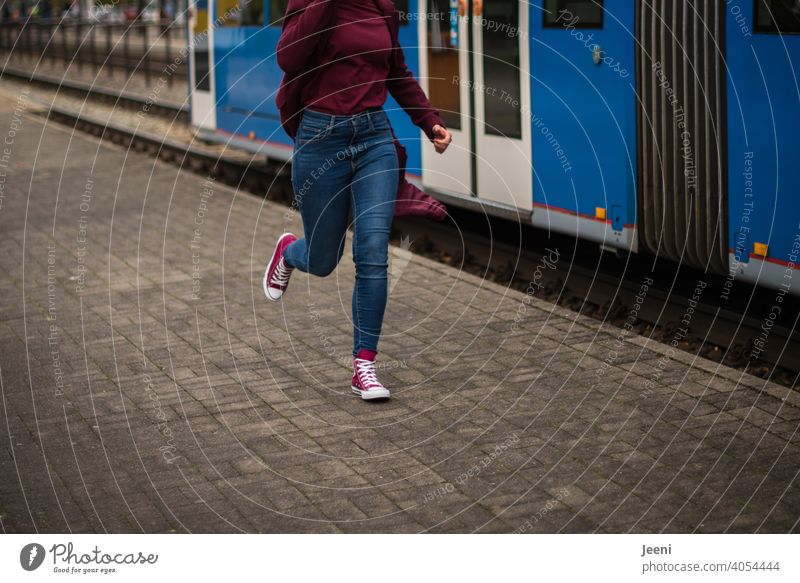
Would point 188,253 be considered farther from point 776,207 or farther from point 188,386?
point 776,207

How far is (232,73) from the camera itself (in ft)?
53.3

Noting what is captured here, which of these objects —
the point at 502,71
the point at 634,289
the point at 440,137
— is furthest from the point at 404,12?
the point at 440,137

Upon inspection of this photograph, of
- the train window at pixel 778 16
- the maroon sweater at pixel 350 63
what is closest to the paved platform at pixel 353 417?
the maroon sweater at pixel 350 63

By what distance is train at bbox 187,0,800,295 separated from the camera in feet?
23.8

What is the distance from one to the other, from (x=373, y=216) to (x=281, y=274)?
4.21 feet

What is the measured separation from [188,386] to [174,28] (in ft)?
80.0

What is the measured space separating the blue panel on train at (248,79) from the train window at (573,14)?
5.22 m

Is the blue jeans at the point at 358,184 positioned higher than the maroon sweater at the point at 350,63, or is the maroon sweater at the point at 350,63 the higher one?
the maroon sweater at the point at 350,63

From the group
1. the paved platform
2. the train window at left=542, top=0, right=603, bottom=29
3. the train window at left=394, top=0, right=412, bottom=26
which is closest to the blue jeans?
the paved platform

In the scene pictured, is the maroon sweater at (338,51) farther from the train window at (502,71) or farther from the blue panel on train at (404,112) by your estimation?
the blue panel on train at (404,112)

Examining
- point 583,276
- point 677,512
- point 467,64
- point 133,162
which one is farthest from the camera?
point 133,162

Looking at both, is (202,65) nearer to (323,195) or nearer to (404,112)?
(404,112)

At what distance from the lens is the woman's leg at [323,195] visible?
6.30m
